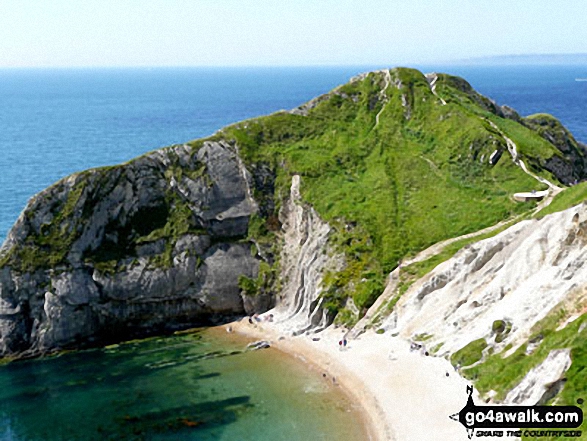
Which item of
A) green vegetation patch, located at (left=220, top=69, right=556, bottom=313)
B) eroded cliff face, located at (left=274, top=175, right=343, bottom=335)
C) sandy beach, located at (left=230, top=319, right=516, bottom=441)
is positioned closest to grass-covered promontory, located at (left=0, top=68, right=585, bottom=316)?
green vegetation patch, located at (left=220, top=69, right=556, bottom=313)

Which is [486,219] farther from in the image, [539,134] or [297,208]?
[539,134]

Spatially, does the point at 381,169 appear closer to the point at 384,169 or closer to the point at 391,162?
the point at 384,169

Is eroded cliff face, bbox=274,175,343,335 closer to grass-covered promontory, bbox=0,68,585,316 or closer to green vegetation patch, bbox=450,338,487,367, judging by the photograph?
grass-covered promontory, bbox=0,68,585,316

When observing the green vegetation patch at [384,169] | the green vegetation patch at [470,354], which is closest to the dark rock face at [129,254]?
the green vegetation patch at [384,169]

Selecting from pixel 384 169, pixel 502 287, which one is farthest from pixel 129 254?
pixel 502 287

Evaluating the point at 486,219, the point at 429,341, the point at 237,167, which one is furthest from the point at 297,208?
the point at 429,341
